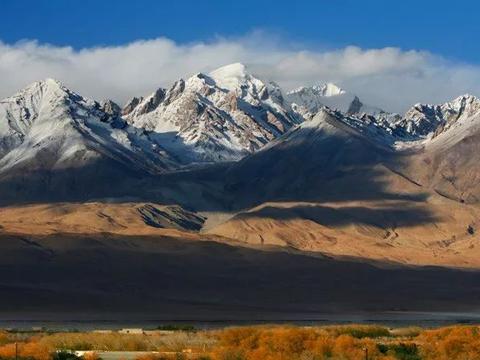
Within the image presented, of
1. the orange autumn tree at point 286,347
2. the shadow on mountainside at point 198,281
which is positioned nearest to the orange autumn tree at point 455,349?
the orange autumn tree at point 286,347

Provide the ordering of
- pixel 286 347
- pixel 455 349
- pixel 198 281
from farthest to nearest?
pixel 198 281
pixel 455 349
pixel 286 347

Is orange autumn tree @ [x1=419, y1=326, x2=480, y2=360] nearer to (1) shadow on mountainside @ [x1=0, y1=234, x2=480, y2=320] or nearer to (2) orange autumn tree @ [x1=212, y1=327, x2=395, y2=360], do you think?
(2) orange autumn tree @ [x1=212, y1=327, x2=395, y2=360]

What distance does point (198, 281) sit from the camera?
139125 mm

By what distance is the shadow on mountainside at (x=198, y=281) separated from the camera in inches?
4345

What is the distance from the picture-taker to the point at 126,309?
106 metres

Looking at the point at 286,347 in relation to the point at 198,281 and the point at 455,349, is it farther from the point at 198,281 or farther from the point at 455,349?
the point at 198,281

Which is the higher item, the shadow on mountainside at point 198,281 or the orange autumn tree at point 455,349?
the shadow on mountainside at point 198,281

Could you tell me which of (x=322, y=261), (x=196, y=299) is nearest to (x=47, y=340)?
(x=196, y=299)

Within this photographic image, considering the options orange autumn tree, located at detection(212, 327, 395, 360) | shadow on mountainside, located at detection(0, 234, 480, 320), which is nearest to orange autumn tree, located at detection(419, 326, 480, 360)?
orange autumn tree, located at detection(212, 327, 395, 360)

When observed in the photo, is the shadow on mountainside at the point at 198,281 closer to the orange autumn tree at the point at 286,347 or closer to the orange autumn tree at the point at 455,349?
the orange autumn tree at the point at 455,349

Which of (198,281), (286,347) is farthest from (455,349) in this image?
(198,281)

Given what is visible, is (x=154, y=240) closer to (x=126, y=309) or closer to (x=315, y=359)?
(x=126, y=309)

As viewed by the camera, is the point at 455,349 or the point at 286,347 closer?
the point at 286,347

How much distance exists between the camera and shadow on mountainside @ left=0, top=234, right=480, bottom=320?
362 ft
